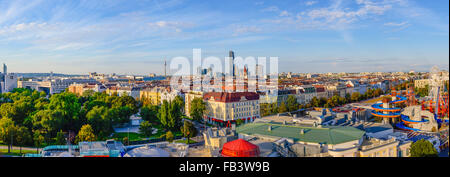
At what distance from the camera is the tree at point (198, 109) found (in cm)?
1750

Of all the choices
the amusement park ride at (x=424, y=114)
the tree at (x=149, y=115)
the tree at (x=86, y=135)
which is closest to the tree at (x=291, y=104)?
the amusement park ride at (x=424, y=114)

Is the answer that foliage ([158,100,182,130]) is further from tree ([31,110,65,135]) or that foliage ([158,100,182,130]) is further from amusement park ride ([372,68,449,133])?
amusement park ride ([372,68,449,133])

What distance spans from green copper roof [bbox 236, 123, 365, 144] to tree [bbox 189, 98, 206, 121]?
7.80 meters

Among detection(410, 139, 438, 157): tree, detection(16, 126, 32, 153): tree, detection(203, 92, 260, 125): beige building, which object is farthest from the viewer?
detection(203, 92, 260, 125): beige building

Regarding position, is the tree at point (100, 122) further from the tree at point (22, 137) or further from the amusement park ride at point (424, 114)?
the amusement park ride at point (424, 114)

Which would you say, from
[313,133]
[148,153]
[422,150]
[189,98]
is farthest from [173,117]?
[422,150]

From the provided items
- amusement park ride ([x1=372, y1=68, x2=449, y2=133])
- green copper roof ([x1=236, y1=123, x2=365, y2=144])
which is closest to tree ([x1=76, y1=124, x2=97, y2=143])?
green copper roof ([x1=236, y1=123, x2=365, y2=144])

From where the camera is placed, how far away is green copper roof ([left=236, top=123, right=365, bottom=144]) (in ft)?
27.3

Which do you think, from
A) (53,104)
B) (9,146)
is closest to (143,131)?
(9,146)

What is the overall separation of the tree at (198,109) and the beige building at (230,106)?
70 centimetres

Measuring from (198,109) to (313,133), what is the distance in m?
9.66

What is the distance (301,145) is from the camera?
805cm
